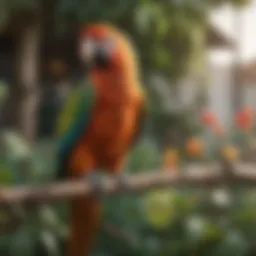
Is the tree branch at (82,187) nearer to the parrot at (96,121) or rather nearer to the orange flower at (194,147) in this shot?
the parrot at (96,121)

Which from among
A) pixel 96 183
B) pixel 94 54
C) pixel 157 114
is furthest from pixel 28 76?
pixel 96 183

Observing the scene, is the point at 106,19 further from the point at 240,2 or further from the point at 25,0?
the point at 240,2

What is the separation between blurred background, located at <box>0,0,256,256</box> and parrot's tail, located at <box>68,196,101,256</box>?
6.1 inches

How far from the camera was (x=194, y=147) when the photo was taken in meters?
1.44

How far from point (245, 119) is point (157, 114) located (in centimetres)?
21

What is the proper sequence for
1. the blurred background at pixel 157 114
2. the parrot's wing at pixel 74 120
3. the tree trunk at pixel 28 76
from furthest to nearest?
the tree trunk at pixel 28 76 → the blurred background at pixel 157 114 → the parrot's wing at pixel 74 120

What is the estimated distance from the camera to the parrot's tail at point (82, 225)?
3.80 ft

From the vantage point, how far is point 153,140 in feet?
4.99

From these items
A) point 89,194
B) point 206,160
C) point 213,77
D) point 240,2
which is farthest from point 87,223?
point 240,2

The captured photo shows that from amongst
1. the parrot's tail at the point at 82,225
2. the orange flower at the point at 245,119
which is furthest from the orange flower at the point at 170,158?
the parrot's tail at the point at 82,225

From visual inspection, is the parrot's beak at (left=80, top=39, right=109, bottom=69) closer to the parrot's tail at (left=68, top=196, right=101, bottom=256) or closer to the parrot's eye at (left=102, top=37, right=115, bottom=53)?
the parrot's eye at (left=102, top=37, right=115, bottom=53)

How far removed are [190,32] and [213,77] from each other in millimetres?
109

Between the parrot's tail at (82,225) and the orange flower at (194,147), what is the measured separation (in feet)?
1.10

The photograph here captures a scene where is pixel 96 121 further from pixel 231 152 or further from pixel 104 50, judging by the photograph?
pixel 231 152
